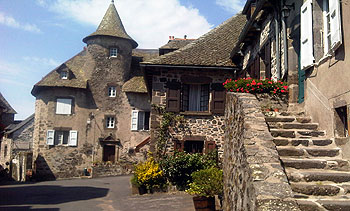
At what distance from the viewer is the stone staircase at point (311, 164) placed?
159 inches

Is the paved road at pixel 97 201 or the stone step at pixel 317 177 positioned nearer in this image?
the stone step at pixel 317 177

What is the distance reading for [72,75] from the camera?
24.8 metres

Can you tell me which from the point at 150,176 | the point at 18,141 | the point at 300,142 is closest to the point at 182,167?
the point at 150,176

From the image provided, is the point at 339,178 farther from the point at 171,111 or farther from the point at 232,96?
the point at 171,111

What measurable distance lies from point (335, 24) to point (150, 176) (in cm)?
882

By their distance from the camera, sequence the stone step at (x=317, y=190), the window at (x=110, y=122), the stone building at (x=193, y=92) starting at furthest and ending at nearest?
the window at (x=110, y=122) → the stone building at (x=193, y=92) → the stone step at (x=317, y=190)

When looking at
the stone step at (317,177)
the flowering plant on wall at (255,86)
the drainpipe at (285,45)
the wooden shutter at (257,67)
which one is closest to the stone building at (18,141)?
the wooden shutter at (257,67)

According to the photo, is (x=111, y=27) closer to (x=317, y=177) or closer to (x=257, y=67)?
(x=257, y=67)

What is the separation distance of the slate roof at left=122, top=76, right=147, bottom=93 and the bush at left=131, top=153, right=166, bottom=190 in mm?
11779

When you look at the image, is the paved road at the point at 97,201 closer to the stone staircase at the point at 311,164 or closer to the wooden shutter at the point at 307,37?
the stone staircase at the point at 311,164

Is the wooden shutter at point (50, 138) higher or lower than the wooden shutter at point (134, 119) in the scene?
lower

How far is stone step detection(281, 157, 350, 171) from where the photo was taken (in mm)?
4754

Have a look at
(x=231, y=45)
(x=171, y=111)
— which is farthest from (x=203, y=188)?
(x=231, y=45)

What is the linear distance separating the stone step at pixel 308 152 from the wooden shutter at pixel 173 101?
8574 millimetres
